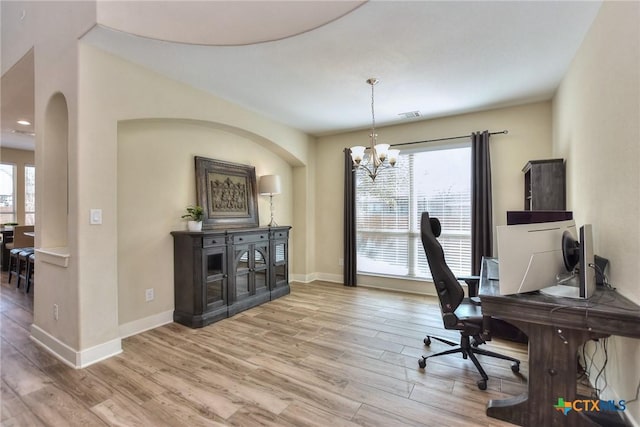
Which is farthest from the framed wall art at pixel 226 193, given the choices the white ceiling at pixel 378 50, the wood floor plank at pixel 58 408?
the wood floor plank at pixel 58 408

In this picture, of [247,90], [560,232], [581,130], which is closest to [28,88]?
[247,90]

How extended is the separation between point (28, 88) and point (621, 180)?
19.9 ft

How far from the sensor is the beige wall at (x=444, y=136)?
3.83m

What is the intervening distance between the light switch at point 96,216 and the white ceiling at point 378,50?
143 cm

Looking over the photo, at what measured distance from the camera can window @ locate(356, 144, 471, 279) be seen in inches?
169

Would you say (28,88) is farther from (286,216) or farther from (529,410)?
(529,410)

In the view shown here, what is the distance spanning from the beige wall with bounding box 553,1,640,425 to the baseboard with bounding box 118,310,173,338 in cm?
391

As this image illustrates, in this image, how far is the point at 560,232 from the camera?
1809mm

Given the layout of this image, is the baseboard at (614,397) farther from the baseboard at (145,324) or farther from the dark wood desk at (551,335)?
the baseboard at (145,324)

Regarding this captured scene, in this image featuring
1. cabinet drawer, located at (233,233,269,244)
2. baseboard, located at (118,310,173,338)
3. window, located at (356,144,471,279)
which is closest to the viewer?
baseboard, located at (118,310,173,338)

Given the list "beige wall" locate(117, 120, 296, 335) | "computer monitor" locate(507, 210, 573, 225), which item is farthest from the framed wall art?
"computer monitor" locate(507, 210, 573, 225)

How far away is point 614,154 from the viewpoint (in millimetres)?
1812

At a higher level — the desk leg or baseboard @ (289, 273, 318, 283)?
the desk leg

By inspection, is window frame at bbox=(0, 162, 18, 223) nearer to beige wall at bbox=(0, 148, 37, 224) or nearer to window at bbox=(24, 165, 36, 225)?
beige wall at bbox=(0, 148, 37, 224)
